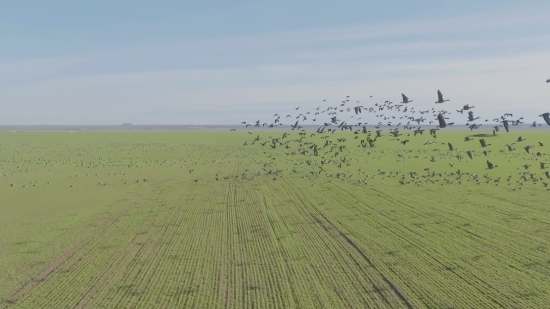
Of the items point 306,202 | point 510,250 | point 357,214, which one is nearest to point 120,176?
point 306,202

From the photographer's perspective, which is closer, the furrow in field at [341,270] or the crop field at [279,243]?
the furrow in field at [341,270]

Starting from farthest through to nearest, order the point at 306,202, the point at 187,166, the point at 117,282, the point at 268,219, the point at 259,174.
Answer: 1. the point at 187,166
2. the point at 259,174
3. the point at 306,202
4. the point at 268,219
5. the point at 117,282

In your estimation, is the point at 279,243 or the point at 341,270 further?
the point at 279,243

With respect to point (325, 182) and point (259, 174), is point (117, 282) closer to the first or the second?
point (325, 182)

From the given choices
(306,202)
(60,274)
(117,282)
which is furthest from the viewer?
(306,202)

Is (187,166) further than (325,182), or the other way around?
(187,166)

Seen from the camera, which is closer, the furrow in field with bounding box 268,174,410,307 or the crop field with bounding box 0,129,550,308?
the furrow in field with bounding box 268,174,410,307
